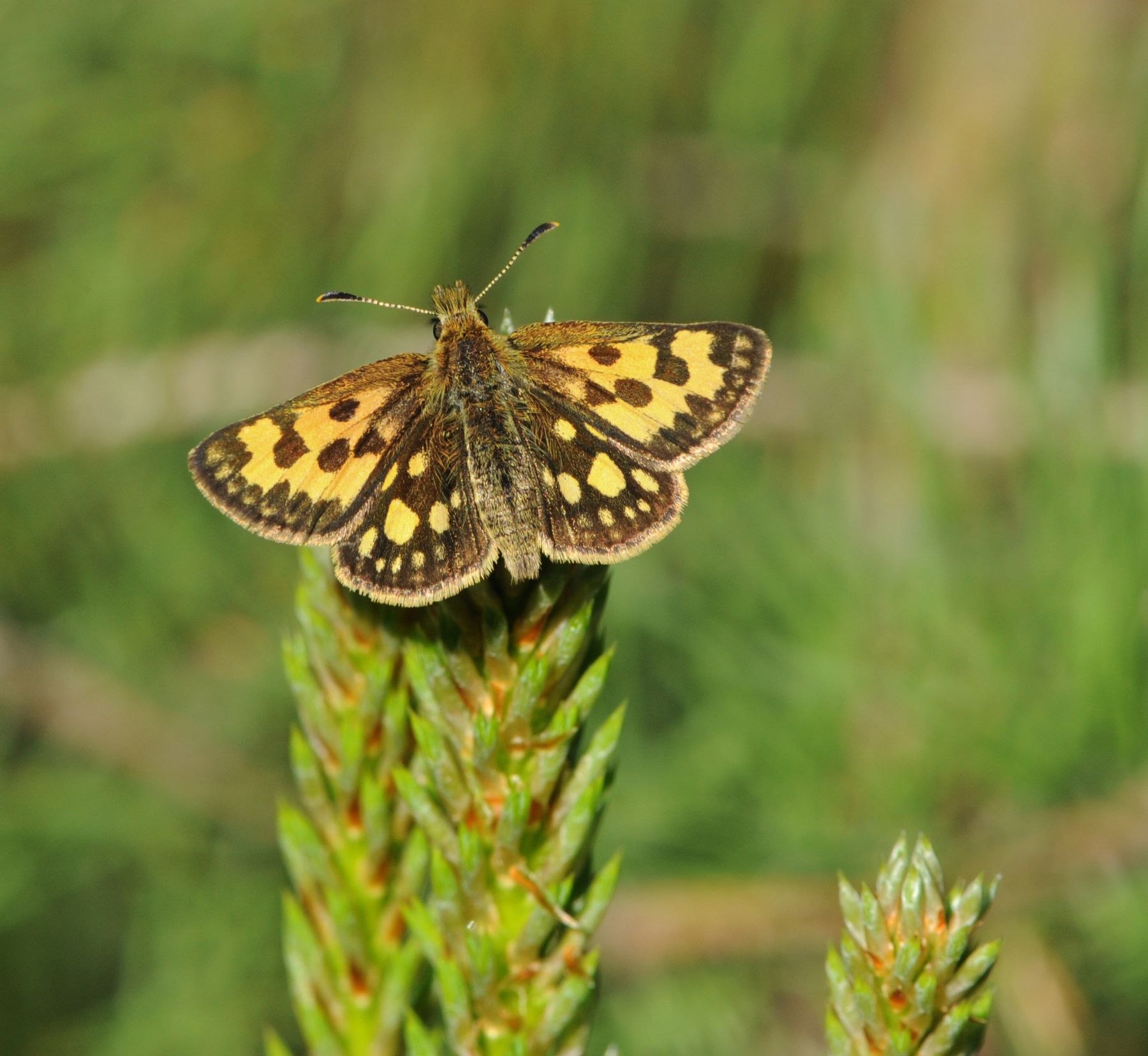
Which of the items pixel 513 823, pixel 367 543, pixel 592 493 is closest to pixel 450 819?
pixel 513 823

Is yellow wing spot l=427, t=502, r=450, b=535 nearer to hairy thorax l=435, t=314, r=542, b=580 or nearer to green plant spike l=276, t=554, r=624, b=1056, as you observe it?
hairy thorax l=435, t=314, r=542, b=580

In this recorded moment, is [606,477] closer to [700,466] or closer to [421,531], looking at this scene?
[421,531]

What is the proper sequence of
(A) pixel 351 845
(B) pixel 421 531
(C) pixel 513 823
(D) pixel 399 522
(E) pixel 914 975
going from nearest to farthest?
(E) pixel 914 975, (C) pixel 513 823, (A) pixel 351 845, (B) pixel 421 531, (D) pixel 399 522

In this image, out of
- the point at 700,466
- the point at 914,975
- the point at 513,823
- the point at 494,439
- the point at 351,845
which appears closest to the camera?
the point at 914,975

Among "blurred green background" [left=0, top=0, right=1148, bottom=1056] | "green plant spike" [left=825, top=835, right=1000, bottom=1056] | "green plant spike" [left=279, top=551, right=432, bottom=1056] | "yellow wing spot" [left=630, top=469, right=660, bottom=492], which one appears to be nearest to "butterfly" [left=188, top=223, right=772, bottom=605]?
"yellow wing spot" [left=630, top=469, right=660, bottom=492]

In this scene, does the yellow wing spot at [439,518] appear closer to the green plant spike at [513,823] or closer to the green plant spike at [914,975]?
the green plant spike at [513,823]

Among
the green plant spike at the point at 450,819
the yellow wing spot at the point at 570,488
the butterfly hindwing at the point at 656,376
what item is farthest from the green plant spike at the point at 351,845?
the butterfly hindwing at the point at 656,376

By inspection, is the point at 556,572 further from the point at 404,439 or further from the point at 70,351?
the point at 70,351
